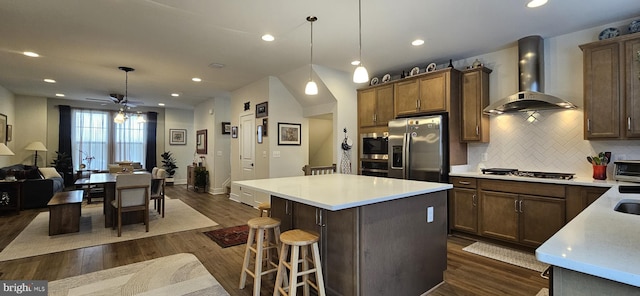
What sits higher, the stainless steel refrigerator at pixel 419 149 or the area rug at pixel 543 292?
the stainless steel refrigerator at pixel 419 149

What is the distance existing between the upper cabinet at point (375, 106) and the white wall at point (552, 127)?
4.64 feet

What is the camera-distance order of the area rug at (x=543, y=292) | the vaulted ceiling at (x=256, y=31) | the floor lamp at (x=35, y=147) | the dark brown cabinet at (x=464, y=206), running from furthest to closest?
the floor lamp at (x=35, y=147)
the dark brown cabinet at (x=464, y=206)
the vaulted ceiling at (x=256, y=31)
the area rug at (x=543, y=292)

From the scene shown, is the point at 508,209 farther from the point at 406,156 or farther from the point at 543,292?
the point at 406,156

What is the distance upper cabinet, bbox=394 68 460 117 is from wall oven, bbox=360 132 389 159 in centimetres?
49

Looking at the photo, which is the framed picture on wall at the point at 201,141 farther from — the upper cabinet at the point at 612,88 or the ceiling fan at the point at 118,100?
the upper cabinet at the point at 612,88

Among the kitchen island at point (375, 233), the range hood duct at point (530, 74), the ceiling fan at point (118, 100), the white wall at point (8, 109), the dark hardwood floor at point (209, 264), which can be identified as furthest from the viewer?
the ceiling fan at point (118, 100)

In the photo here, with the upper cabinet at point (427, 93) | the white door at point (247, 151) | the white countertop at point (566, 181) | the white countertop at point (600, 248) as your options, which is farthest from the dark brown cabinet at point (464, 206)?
the white door at point (247, 151)

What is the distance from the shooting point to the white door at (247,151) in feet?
20.0

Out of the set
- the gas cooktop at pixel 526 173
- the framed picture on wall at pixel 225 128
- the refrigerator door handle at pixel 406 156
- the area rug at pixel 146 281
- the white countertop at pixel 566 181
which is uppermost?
the framed picture on wall at pixel 225 128

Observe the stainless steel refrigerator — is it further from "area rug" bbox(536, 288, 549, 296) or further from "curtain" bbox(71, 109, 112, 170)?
"curtain" bbox(71, 109, 112, 170)

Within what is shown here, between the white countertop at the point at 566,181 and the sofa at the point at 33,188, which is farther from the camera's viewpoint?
the sofa at the point at 33,188

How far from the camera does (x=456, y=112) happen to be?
4.11 metres

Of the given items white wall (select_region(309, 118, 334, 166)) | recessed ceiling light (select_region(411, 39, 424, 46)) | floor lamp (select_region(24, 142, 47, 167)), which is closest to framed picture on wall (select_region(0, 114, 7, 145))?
floor lamp (select_region(24, 142, 47, 167))

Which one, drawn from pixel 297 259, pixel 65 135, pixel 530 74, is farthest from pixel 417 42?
pixel 65 135
